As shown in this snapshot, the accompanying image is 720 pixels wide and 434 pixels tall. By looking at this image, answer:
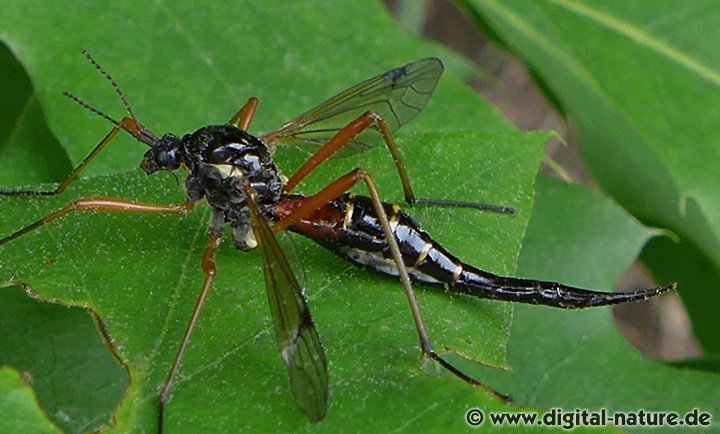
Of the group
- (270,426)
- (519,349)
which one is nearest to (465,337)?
(270,426)

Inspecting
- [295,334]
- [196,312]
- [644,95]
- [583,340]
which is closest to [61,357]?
[196,312]

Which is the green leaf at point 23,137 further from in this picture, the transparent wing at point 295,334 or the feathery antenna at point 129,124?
the transparent wing at point 295,334

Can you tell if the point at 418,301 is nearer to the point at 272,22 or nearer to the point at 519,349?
the point at 519,349

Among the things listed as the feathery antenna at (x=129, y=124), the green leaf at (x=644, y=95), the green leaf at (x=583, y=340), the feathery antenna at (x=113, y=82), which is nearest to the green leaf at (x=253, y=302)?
the feathery antenna at (x=129, y=124)

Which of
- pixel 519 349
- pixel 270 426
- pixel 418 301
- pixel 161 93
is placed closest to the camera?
pixel 270 426

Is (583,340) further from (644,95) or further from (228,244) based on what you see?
(228,244)

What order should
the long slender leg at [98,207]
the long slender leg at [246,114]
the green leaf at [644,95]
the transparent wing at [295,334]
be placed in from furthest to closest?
the green leaf at [644,95], the long slender leg at [246,114], the long slender leg at [98,207], the transparent wing at [295,334]
